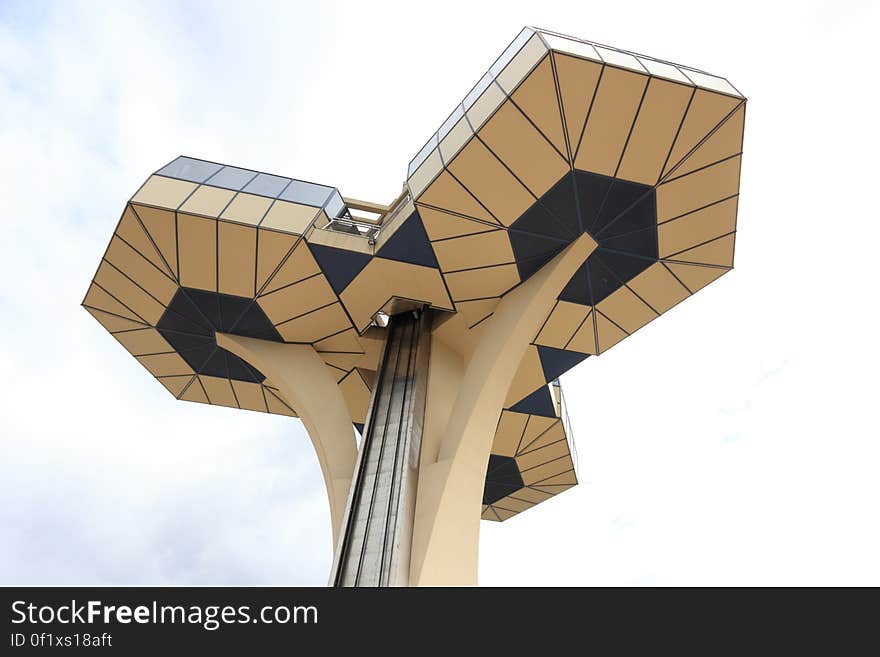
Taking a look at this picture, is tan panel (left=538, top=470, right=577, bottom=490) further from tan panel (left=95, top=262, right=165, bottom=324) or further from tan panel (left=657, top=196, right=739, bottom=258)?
tan panel (left=95, top=262, right=165, bottom=324)

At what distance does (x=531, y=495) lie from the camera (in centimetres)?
2456

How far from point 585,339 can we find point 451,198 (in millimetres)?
5797

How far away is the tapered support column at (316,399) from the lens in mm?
15016

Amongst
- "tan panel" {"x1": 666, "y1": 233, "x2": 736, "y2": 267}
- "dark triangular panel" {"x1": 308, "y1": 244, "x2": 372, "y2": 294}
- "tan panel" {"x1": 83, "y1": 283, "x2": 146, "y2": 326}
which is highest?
"tan panel" {"x1": 83, "y1": 283, "x2": 146, "y2": 326}

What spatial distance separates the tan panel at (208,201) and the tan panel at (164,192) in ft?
0.54

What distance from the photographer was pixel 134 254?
14336 millimetres

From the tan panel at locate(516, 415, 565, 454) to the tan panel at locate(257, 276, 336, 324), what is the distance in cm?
789

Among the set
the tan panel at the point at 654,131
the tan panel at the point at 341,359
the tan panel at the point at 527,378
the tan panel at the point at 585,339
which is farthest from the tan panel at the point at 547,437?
the tan panel at the point at 654,131

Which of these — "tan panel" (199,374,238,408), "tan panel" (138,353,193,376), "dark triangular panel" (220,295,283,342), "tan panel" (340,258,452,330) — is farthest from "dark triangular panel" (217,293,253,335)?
"tan panel" (199,374,238,408)

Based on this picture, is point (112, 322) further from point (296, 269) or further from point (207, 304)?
point (296, 269)

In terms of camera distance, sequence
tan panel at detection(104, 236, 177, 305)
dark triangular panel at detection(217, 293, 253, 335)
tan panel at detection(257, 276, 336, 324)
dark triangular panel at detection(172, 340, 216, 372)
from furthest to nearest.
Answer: dark triangular panel at detection(172, 340, 216, 372) < dark triangular panel at detection(217, 293, 253, 335) < tan panel at detection(257, 276, 336, 324) < tan panel at detection(104, 236, 177, 305)

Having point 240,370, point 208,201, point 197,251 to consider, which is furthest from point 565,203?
point 240,370

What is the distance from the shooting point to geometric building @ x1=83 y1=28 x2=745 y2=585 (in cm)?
1170
